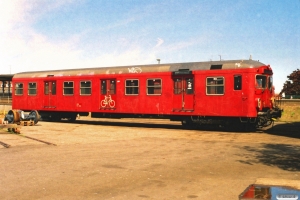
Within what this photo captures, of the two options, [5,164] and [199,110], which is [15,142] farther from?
[199,110]

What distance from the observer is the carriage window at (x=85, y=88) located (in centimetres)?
2131

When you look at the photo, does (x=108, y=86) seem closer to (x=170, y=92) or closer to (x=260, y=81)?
(x=170, y=92)

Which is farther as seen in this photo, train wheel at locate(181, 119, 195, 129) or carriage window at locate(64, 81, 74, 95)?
carriage window at locate(64, 81, 74, 95)

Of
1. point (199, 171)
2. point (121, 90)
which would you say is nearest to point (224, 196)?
point (199, 171)

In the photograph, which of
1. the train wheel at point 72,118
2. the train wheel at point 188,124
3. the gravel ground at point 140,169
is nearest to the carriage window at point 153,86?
the train wheel at point 188,124

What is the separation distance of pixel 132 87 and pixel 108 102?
1.93 m

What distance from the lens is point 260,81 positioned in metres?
17.1

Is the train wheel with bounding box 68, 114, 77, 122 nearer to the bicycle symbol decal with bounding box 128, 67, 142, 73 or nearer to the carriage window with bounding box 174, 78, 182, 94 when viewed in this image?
the bicycle symbol decal with bounding box 128, 67, 142, 73

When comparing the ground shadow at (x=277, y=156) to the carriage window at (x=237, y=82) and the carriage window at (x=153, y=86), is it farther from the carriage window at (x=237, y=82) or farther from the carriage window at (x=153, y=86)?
the carriage window at (x=153, y=86)

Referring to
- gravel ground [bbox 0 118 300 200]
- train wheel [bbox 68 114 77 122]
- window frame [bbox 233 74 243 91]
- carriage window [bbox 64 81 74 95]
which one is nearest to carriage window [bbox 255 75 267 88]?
window frame [bbox 233 74 243 91]

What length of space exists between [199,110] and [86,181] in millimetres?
11594

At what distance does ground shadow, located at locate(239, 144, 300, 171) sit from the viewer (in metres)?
8.74

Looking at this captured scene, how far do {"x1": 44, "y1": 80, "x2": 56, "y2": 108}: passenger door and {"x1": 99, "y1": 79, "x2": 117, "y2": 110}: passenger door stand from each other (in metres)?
4.06

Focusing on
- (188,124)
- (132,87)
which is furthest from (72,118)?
(188,124)
